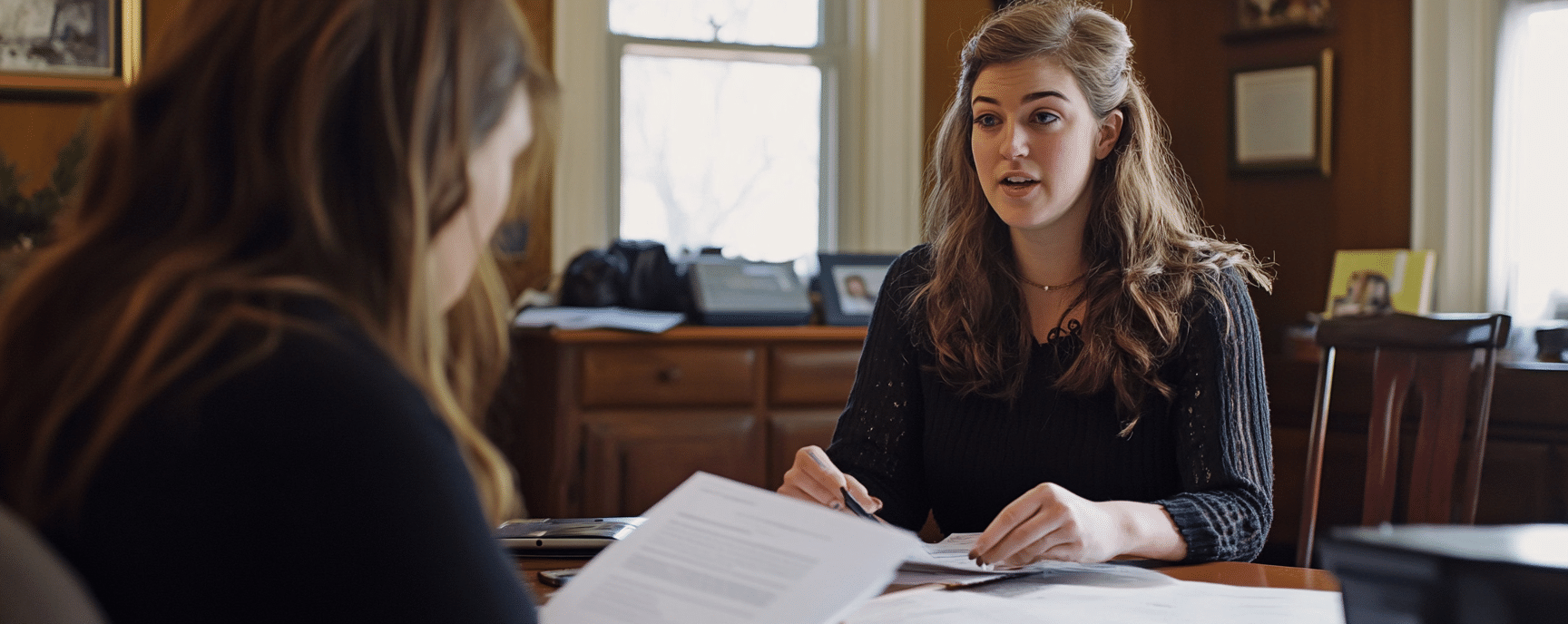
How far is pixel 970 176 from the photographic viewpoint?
1.71 m

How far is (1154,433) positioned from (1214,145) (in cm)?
266

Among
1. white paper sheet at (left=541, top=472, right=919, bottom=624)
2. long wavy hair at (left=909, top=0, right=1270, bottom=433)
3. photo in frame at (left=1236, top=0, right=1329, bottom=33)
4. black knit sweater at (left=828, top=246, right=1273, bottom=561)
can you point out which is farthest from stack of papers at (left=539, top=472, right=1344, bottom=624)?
photo in frame at (left=1236, top=0, right=1329, bottom=33)

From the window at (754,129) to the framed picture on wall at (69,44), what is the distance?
119 centimetres

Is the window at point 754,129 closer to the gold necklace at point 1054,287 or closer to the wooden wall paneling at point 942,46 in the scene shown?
the wooden wall paneling at point 942,46

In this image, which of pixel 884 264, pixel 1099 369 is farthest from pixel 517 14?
pixel 884 264

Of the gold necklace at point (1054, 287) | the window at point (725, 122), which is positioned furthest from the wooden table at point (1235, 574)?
the window at point (725, 122)

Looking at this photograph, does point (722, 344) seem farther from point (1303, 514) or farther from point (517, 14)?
point (517, 14)

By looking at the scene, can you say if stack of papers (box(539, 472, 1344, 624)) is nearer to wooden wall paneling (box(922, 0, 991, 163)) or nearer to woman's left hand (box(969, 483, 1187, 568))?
woman's left hand (box(969, 483, 1187, 568))

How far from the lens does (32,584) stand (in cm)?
40

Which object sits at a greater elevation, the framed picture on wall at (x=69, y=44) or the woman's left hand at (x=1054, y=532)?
the framed picture on wall at (x=69, y=44)

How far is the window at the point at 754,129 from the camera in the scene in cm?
350

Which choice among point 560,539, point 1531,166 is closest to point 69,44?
point 560,539

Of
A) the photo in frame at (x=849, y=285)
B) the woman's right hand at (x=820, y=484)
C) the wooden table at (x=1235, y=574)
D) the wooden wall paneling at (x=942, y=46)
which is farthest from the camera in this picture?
the wooden wall paneling at (x=942, y=46)

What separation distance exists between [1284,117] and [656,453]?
2.23 meters
